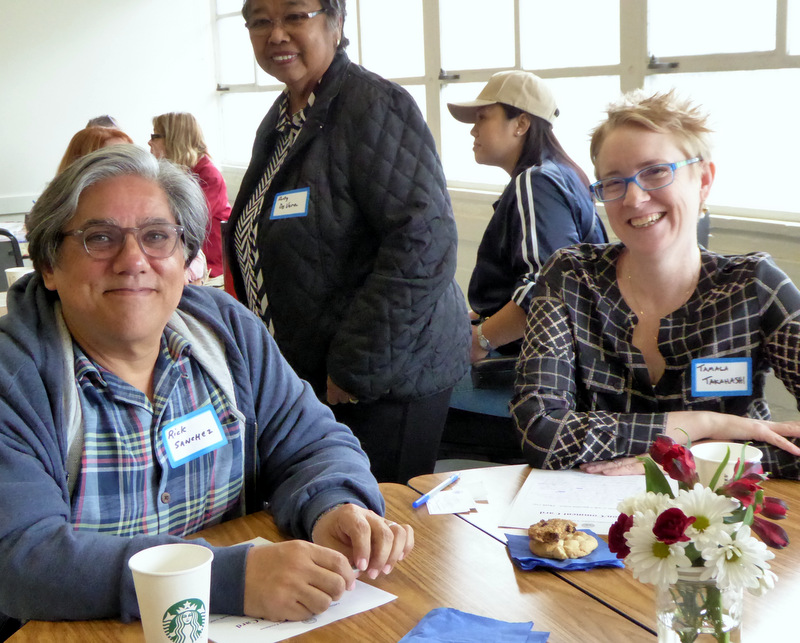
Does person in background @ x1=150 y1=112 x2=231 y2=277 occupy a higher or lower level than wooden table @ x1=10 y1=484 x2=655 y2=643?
higher

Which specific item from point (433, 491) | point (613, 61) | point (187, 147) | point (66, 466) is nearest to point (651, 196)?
point (433, 491)

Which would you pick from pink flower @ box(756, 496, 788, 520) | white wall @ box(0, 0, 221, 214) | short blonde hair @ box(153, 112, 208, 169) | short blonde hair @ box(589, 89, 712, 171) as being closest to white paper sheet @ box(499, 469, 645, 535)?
pink flower @ box(756, 496, 788, 520)

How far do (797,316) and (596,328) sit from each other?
41 centimetres

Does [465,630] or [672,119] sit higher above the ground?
[672,119]

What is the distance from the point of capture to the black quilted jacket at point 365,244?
207 centimetres

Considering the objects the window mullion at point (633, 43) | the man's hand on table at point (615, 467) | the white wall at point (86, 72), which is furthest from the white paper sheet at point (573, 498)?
the white wall at point (86, 72)

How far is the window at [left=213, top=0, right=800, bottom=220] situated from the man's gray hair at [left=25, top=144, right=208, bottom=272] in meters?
1.08

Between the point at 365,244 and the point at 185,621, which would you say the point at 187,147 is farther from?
the point at 185,621

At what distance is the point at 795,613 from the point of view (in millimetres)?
1104

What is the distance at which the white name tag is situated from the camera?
145 cm

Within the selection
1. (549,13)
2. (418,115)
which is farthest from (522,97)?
(549,13)

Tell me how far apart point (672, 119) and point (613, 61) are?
2.66 metres

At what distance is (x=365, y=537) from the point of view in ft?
4.22

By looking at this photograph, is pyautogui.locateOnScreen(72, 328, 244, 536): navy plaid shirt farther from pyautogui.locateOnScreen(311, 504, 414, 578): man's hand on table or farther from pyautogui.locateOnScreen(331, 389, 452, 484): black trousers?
pyautogui.locateOnScreen(331, 389, 452, 484): black trousers
